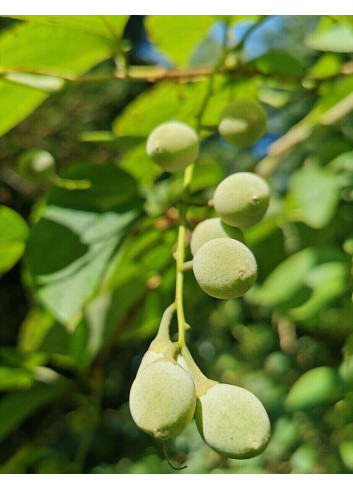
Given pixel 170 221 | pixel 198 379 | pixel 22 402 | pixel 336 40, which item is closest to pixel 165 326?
pixel 198 379

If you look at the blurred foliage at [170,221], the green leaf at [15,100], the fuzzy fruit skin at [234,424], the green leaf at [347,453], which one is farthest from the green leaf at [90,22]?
the green leaf at [347,453]

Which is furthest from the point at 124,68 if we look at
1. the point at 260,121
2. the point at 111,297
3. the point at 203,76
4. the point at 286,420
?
the point at 286,420

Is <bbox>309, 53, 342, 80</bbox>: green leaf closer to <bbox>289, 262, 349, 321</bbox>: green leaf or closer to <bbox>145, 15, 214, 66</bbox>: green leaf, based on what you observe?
<bbox>145, 15, 214, 66</bbox>: green leaf

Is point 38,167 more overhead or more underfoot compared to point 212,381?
more underfoot

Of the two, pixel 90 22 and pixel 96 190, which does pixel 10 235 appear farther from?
pixel 90 22

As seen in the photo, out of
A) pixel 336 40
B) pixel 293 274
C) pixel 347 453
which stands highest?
pixel 336 40

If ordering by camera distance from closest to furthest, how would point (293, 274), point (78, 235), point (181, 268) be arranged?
point (181, 268) < point (78, 235) < point (293, 274)

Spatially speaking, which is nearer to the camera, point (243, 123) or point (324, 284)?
point (243, 123)
